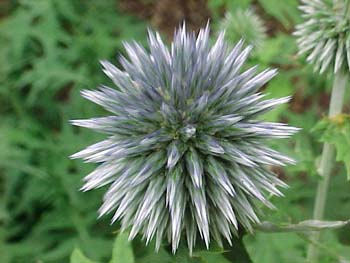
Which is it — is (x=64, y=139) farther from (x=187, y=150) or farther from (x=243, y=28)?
(x=187, y=150)

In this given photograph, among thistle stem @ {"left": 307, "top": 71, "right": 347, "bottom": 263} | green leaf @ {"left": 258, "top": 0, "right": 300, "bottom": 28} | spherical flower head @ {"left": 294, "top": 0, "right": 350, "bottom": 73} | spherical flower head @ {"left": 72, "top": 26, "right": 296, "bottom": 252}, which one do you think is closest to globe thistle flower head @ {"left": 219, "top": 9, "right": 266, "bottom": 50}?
green leaf @ {"left": 258, "top": 0, "right": 300, "bottom": 28}

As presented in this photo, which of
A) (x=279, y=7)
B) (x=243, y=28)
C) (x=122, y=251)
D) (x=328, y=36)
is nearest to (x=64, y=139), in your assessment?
(x=243, y=28)

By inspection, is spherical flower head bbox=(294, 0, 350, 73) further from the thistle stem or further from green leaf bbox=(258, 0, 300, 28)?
green leaf bbox=(258, 0, 300, 28)

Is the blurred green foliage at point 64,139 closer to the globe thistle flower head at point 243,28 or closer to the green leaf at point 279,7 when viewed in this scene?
the green leaf at point 279,7

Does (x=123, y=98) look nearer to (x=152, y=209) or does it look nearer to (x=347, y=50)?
(x=152, y=209)

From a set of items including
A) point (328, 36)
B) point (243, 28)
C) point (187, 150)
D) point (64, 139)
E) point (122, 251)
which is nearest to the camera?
point (187, 150)

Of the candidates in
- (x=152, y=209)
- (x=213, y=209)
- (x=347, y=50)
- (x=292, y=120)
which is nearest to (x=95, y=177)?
(x=152, y=209)
